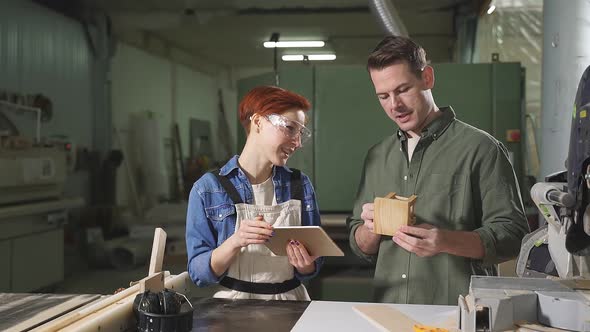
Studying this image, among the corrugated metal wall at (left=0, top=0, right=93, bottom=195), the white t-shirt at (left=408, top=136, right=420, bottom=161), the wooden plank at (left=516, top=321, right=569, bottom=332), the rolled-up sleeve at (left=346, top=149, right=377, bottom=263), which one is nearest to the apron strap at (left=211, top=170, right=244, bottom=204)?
the rolled-up sleeve at (left=346, top=149, right=377, bottom=263)

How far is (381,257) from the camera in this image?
1918 mm

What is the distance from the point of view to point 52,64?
21.1 ft

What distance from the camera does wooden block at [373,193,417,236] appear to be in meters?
1.64

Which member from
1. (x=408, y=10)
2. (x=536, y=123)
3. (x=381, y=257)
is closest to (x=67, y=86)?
(x=408, y=10)

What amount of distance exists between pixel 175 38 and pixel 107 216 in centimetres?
283

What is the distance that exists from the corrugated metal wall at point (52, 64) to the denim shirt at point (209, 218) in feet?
15.4

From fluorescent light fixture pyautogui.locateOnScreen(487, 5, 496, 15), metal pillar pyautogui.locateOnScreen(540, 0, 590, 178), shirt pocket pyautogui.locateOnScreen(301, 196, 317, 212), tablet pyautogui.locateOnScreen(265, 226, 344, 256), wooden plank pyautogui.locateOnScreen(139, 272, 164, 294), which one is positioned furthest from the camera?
fluorescent light fixture pyautogui.locateOnScreen(487, 5, 496, 15)

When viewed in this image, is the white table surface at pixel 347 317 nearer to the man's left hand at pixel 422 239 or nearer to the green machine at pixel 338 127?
the man's left hand at pixel 422 239

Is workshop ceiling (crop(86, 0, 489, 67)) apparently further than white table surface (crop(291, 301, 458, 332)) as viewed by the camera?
Yes

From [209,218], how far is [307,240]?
0.34m

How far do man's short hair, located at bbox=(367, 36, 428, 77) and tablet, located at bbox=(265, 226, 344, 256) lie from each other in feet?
2.07

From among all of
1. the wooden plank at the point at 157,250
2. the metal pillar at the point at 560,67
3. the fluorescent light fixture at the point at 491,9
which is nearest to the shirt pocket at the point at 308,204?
the wooden plank at the point at 157,250

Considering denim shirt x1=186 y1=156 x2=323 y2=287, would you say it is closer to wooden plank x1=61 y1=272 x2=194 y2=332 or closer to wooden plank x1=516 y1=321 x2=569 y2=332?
wooden plank x1=61 y1=272 x2=194 y2=332

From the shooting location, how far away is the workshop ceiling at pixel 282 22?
6691 millimetres
